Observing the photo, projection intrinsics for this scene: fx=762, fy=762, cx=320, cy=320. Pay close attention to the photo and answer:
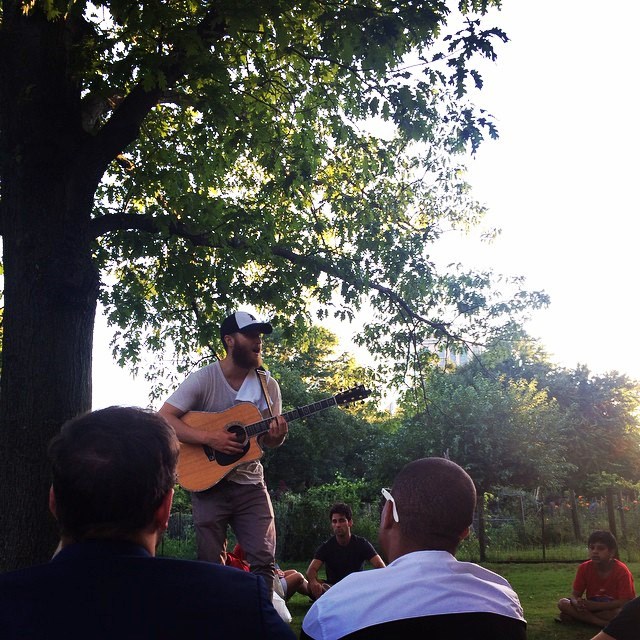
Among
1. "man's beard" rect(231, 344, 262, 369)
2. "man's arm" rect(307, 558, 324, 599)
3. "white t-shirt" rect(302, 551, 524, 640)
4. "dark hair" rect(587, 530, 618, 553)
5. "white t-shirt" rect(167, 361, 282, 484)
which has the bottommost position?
"man's arm" rect(307, 558, 324, 599)

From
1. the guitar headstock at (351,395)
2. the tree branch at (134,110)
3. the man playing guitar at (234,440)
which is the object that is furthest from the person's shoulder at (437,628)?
the tree branch at (134,110)

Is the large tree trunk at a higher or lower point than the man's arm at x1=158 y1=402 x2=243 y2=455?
higher

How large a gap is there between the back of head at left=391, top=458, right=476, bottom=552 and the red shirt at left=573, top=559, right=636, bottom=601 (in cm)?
691

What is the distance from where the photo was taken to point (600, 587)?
8805 millimetres

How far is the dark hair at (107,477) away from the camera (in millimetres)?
1898

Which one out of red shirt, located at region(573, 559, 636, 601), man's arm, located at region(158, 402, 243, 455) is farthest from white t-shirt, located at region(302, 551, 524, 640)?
red shirt, located at region(573, 559, 636, 601)

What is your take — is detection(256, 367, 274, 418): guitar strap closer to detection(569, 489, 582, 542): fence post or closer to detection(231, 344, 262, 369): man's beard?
detection(231, 344, 262, 369): man's beard

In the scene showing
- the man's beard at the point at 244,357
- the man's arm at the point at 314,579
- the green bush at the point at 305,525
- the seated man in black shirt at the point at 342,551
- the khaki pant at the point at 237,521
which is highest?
the man's beard at the point at 244,357

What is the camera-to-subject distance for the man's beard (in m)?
5.97

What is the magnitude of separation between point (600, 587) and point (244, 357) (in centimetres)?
552

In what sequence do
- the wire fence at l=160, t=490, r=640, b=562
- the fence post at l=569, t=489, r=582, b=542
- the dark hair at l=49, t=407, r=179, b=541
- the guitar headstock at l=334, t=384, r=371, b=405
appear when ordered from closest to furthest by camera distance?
the dark hair at l=49, t=407, r=179, b=541 → the guitar headstock at l=334, t=384, r=371, b=405 → the wire fence at l=160, t=490, r=640, b=562 → the fence post at l=569, t=489, r=582, b=542

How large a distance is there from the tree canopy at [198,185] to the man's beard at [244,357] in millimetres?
1696

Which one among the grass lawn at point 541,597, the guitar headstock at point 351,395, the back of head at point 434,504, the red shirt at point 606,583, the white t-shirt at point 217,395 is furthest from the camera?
the red shirt at point 606,583

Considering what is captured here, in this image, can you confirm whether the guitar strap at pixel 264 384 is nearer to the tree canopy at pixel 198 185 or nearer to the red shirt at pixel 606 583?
the tree canopy at pixel 198 185
